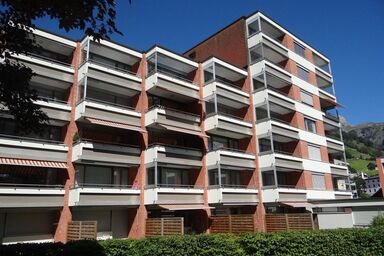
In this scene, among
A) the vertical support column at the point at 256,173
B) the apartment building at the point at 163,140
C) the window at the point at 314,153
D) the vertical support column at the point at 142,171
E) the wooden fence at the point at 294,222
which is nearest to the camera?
the apartment building at the point at 163,140

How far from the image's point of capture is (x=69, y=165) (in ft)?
89.6

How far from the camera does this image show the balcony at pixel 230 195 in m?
32.3

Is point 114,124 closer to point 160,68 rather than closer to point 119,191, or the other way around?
point 119,191

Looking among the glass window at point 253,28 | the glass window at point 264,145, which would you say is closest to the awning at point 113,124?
the glass window at point 264,145

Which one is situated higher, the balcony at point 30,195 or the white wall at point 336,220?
the balcony at point 30,195

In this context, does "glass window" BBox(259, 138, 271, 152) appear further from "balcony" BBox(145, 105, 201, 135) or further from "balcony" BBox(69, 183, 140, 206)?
"balcony" BBox(69, 183, 140, 206)

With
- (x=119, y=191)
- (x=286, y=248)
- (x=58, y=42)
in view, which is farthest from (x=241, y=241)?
(x=58, y=42)

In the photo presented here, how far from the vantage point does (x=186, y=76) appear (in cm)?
3872

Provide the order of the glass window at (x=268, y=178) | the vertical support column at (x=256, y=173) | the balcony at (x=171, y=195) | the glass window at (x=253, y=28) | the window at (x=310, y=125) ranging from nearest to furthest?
1. the balcony at (x=171, y=195)
2. the vertical support column at (x=256, y=173)
3. the glass window at (x=268, y=178)
4. the glass window at (x=253, y=28)
5. the window at (x=310, y=125)

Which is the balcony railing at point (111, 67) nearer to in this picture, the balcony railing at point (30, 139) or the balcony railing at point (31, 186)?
the balcony railing at point (30, 139)

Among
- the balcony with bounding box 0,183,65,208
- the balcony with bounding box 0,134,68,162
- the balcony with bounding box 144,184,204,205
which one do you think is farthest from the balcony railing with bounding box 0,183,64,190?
the balcony with bounding box 144,184,204,205

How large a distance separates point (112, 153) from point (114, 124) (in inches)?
94.7

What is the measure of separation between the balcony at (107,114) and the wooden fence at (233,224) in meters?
11.3

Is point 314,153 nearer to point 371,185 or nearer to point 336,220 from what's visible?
point 336,220
